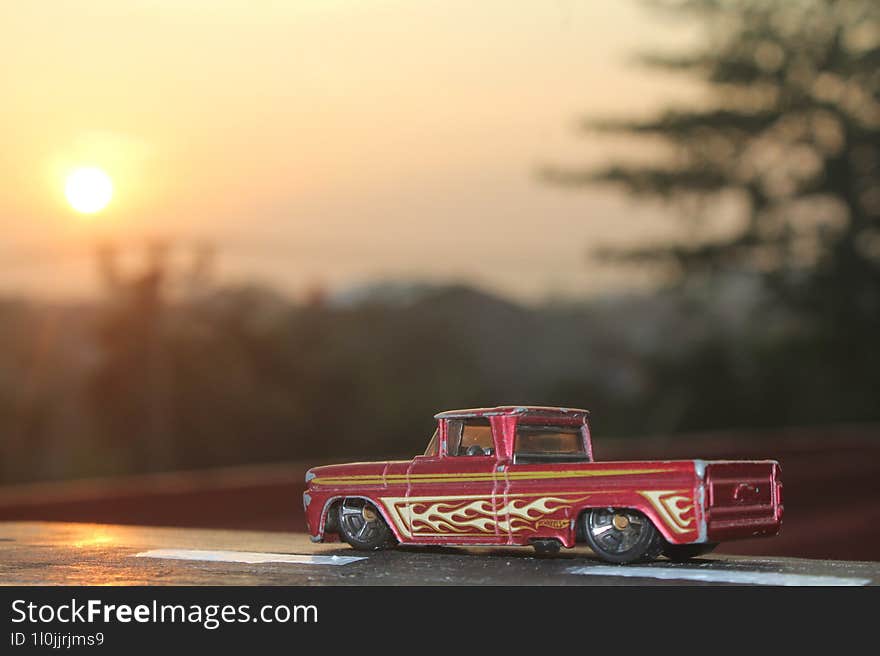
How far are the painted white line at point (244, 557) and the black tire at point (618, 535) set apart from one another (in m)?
2.26

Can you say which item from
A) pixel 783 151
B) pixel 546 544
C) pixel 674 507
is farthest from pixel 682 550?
pixel 783 151

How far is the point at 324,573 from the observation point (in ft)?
36.3

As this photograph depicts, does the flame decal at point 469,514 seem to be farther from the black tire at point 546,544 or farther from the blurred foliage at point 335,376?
the blurred foliage at point 335,376

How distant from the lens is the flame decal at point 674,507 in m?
10.1

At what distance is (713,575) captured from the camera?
10477 millimetres

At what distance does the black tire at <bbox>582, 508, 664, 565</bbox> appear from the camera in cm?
1070

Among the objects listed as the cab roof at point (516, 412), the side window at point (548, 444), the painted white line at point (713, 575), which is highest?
the cab roof at point (516, 412)

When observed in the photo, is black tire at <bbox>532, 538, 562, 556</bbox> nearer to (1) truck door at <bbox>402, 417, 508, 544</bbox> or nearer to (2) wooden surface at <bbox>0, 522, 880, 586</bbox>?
(2) wooden surface at <bbox>0, 522, 880, 586</bbox>

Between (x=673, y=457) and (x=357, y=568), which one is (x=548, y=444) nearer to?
(x=357, y=568)

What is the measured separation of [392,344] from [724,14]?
25914mm

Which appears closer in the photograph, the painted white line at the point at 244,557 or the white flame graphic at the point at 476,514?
the white flame graphic at the point at 476,514

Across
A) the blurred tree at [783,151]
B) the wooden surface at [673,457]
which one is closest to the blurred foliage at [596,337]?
the blurred tree at [783,151]

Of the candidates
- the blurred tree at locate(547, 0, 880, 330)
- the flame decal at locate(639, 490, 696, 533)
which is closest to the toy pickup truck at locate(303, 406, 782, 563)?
the flame decal at locate(639, 490, 696, 533)

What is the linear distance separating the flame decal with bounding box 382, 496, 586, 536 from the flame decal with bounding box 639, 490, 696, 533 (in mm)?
621
